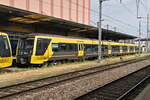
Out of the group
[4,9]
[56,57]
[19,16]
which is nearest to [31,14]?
[19,16]

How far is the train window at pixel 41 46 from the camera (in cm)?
1989

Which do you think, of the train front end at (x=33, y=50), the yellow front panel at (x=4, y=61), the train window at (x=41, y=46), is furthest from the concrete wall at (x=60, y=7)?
the yellow front panel at (x=4, y=61)

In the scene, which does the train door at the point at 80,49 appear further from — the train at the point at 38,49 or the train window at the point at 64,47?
the train window at the point at 64,47

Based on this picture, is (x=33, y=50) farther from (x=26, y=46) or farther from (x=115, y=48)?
(x=115, y=48)

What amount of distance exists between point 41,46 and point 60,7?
29.3 meters

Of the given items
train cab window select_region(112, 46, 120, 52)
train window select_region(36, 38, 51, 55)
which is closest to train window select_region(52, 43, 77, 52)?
train window select_region(36, 38, 51, 55)

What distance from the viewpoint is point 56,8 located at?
46.8m

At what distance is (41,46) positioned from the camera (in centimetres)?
2022

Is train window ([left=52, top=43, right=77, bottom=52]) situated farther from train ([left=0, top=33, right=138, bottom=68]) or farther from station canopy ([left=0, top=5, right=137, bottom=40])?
station canopy ([left=0, top=5, right=137, bottom=40])

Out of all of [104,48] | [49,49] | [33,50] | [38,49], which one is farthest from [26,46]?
[104,48]

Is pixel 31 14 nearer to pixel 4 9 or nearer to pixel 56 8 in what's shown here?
pixel 4 9

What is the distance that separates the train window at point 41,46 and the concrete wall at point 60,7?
16817mm

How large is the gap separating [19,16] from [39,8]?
1810cm

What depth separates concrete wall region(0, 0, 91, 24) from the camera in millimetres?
38469
